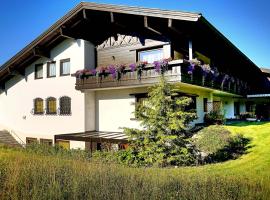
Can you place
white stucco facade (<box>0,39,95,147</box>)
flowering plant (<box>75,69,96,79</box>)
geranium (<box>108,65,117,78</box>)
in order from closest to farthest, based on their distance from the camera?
1. geranium (<box>108,65,117,78</box>)
2. flowering plant (<box>75,69,96,79</box>)
3. white stucco facade (<box>0,39,95,147</box>)

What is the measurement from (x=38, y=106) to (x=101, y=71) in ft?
26.7

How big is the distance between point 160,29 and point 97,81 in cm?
516

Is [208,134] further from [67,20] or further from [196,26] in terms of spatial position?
[67,20]

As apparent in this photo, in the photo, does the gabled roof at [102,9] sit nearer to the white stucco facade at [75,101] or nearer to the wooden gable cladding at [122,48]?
the white stucco facade at [75,101]

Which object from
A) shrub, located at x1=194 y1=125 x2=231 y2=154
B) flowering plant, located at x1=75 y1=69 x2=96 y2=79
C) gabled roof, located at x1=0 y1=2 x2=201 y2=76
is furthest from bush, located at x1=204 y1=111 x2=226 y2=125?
flowering plant, located at x1=75 y1=69 x2=96 y2=79

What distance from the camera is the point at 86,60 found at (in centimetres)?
2003

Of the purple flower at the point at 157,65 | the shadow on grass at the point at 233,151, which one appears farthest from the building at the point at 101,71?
the shadow on grass at the point at 233,151

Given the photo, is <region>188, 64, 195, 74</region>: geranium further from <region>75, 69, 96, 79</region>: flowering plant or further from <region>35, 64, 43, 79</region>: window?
<region>35, 64, 43, 79</region>: window

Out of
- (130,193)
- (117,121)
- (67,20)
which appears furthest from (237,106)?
(130,193)

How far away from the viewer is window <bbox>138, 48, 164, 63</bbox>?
688 inches

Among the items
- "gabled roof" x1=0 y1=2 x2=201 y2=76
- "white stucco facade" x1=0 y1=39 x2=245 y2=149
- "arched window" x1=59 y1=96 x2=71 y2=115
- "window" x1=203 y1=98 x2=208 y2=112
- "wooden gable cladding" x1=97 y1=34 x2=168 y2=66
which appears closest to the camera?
"gabled roof" x1=0 y1=2 x2=201 y2=76

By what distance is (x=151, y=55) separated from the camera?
17859mm

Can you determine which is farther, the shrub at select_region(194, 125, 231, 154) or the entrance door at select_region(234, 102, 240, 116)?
the entrance door at select_region(234, 102, 240, 116)

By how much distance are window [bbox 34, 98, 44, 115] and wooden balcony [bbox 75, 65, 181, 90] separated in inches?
202
